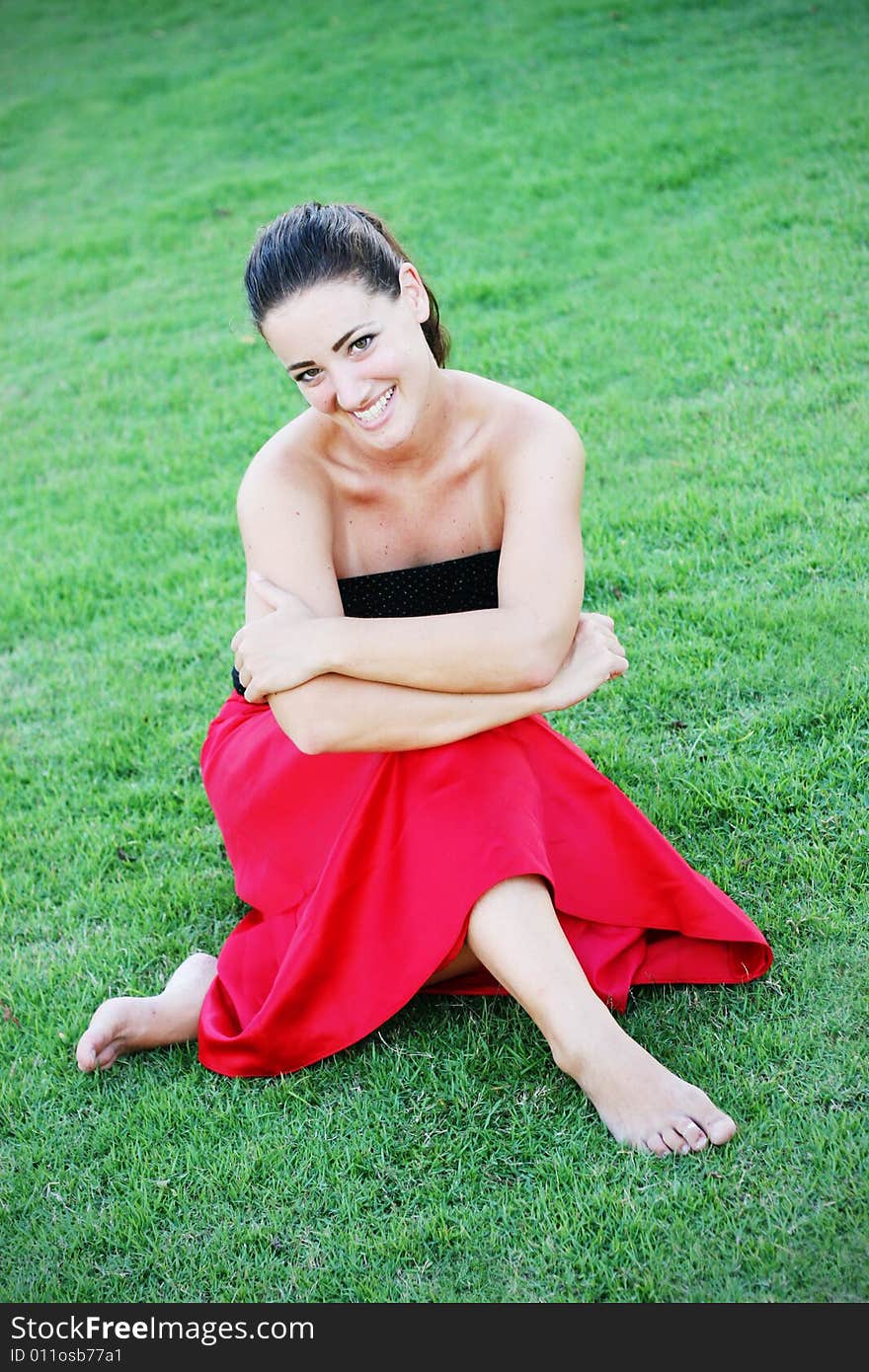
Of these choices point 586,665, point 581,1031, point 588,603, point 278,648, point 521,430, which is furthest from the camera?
point 588,603

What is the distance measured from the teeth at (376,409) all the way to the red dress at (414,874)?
46 centimetres

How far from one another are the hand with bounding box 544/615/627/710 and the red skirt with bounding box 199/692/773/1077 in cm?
15

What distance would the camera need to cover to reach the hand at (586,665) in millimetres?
3064

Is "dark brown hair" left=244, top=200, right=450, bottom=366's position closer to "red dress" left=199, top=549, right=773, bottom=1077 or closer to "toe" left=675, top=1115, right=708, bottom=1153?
"red dress" left=199, top=549, right=773, bottom=1077

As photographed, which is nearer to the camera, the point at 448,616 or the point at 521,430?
the point at 448,616

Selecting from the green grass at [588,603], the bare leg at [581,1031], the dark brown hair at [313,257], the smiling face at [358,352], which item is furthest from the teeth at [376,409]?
the green grass at [588,603]

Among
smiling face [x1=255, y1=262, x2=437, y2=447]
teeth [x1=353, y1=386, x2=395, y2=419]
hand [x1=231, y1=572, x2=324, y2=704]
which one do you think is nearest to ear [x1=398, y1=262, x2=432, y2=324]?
smiling face [x1=255, y1=262, x2=437, y2=447]

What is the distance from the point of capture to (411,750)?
3.00m

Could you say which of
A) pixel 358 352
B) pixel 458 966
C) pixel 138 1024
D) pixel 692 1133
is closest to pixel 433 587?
pixel 358 352

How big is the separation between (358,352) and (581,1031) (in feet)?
5.06

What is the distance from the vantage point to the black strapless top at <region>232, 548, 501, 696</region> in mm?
3389

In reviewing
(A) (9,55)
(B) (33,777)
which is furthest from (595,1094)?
(A) (9,55)

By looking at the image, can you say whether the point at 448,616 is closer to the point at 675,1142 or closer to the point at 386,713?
the point at 386,713

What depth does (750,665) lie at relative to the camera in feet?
14.0
